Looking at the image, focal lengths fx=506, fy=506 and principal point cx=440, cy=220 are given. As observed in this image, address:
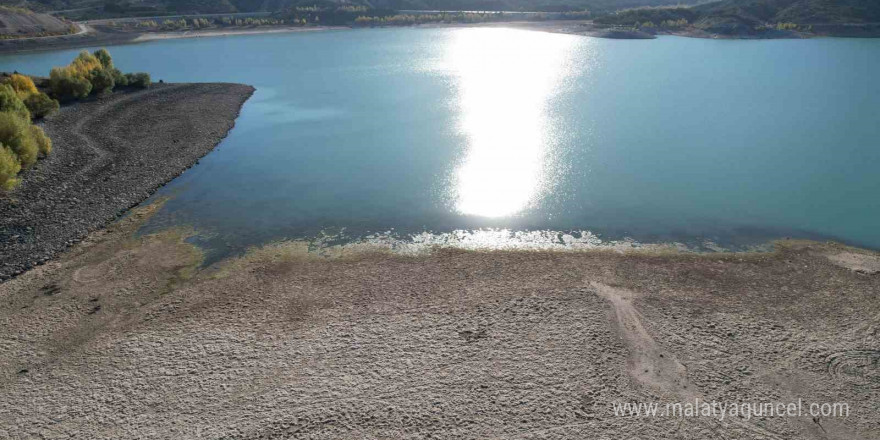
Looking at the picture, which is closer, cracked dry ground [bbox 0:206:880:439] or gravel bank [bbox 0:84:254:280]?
cracked dry ground [bbox 0:206:880:439]

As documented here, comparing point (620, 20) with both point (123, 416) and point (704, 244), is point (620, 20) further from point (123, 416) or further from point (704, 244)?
point (123, 416)

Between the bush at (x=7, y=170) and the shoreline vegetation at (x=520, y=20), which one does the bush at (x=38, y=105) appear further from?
the shoreline vegetation at (x=520, y=20)

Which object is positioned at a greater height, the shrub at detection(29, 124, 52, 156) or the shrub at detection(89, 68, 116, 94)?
the shrub at detection(89, 68, 116, 94)

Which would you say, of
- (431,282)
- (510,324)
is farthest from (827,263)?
(431,282)

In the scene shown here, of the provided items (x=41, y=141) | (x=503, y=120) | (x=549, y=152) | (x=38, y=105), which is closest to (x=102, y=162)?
(x=41, y=141)

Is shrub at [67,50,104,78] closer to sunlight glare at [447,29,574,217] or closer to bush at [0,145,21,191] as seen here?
bush at [0,145,21,191]

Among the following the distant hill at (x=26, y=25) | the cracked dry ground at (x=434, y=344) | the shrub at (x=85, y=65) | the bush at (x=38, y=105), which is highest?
the distant hill at (x=26, y=25)

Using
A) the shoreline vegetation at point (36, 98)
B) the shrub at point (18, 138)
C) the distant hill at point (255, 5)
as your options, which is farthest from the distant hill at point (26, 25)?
the shrub at point (18, 138)

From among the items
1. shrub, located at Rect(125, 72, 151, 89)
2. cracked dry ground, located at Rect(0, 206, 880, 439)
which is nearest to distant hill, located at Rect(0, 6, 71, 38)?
shrub, located at Rect(125, 72, 151, 89)
